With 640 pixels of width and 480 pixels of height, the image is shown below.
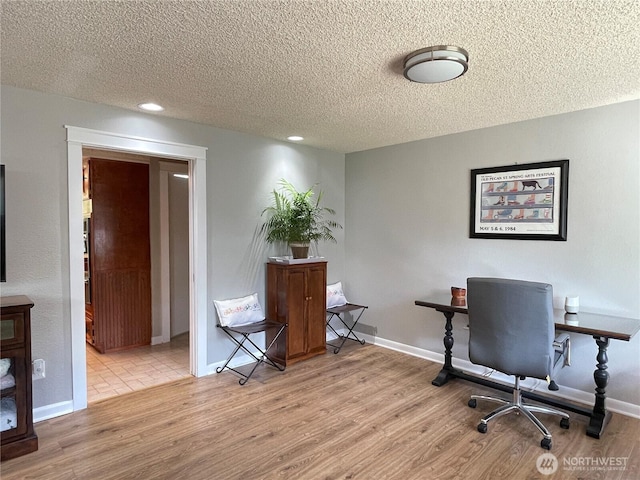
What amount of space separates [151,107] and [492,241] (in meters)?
3.23

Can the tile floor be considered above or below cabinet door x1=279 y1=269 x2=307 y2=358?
below

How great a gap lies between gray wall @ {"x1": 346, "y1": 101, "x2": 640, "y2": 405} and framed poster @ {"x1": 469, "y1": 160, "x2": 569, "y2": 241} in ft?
0.23

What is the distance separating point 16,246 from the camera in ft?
8.68

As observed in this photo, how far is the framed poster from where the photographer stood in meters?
3.26

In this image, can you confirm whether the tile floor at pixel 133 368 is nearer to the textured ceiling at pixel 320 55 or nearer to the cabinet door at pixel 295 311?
the cabinet door at pixel 295 311

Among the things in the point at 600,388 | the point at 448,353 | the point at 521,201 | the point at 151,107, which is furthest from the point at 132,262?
the point at 600,388

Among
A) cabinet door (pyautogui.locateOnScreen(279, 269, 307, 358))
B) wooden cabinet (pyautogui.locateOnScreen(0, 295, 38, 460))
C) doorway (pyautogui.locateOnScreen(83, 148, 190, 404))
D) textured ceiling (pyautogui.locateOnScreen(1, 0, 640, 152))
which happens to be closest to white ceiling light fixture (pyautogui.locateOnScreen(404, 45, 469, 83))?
textured ceiling (pyautogui.locateOnScreen(1, 0, 640, 152))

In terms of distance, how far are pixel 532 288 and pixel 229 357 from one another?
280cm

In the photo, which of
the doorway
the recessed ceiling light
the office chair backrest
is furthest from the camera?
the doorway

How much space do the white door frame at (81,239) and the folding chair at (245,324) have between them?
0.19m

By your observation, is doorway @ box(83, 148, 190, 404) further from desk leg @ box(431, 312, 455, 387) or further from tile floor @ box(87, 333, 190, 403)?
desk leg @ box(431, 312, 455, 387)

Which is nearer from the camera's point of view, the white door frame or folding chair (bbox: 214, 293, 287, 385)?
the white door frame

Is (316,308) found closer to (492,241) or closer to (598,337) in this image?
(492,241)

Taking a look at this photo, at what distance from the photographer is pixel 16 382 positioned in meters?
2.35
